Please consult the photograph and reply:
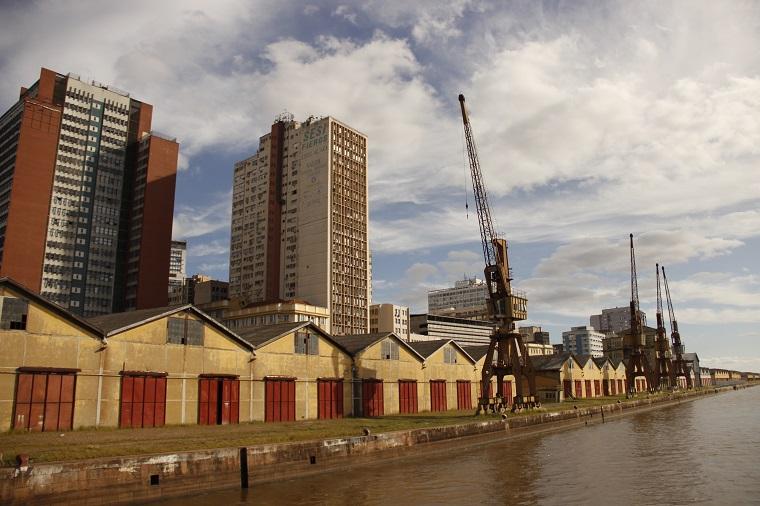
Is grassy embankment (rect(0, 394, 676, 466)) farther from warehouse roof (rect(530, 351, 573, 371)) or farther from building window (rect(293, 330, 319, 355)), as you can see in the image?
warehouse roof (rect(530, 351, 573, 371))

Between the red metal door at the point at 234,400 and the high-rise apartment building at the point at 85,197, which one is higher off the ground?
the high-rise apartment building at the point at 85,197

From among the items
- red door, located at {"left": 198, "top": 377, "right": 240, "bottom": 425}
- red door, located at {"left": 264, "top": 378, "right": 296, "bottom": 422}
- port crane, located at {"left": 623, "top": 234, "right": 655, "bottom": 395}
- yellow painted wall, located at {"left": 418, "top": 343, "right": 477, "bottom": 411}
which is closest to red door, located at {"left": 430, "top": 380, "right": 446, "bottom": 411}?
yellow painted wall, located at {"left": 418, "top": 343, "right": 477, "bottom": 411}

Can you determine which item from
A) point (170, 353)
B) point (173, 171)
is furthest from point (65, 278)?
point (170, 353)

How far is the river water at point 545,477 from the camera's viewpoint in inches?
982

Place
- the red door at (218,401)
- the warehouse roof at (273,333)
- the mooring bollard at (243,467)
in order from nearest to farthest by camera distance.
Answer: the mooring bollard at (243,467)
the red door at (218,401)
the warehouse roof at (273,333)

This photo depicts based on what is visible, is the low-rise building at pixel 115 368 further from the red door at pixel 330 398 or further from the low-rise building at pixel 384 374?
the low-rise building at pixel 384 374

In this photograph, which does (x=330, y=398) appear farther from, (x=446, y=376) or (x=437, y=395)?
(x=446, y=376)

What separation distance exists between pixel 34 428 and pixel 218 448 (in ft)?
40.5

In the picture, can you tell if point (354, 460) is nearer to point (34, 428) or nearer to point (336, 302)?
point (34, 428)

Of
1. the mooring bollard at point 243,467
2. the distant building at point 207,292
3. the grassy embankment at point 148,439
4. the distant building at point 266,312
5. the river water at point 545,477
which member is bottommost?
the river water at point 545,477

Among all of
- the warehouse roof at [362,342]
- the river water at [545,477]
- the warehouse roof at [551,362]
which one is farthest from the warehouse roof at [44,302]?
the warehouse roof at [551,362]

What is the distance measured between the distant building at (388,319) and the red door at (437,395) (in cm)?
12439

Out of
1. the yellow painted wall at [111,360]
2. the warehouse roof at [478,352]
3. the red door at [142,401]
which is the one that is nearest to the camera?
the yellow painted wall at [111,360]

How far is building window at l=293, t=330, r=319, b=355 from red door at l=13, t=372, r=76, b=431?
59.7 ft
